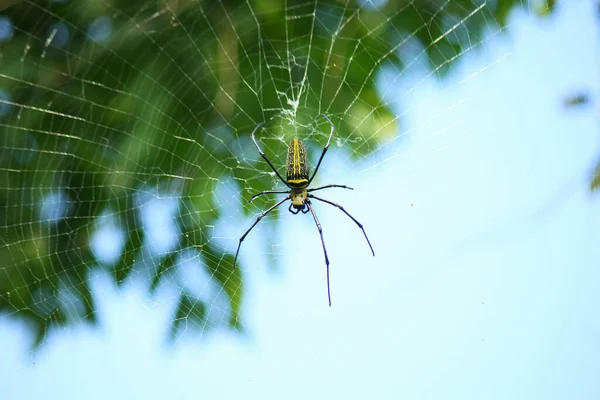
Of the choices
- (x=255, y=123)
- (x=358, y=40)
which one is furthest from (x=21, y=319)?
(x=358, y=40)

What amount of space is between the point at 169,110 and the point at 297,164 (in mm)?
927

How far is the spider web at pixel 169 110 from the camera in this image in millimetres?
2406

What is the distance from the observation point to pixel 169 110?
248cm

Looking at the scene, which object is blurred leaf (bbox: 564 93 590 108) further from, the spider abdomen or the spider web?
the spider abdomen

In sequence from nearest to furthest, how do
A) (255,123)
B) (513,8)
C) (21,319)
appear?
(513,8)
(21,319)
(255,123)

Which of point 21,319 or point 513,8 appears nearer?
point 513,8

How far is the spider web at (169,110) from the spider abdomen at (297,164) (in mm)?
301

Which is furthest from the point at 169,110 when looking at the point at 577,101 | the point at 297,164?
the point at 577,101

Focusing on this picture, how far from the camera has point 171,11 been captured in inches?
96.6

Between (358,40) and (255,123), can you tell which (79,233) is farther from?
(358,40)

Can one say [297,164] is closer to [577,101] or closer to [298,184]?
[298,184]

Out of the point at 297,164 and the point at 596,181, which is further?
the point at 297,164

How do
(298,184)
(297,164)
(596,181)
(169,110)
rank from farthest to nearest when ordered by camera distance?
(298,184) < (297,164) < (169,110) < (596,181)

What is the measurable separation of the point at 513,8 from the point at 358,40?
765mm
